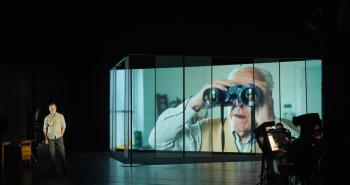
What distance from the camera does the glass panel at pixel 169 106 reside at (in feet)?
52.3

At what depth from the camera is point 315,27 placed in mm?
5855

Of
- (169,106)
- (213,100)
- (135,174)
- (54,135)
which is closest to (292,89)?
(213,100)

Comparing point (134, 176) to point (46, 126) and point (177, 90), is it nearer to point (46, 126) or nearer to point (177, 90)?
point (46, 126)

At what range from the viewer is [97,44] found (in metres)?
17.9

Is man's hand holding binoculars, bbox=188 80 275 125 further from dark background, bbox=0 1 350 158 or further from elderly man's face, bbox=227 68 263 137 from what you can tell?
dark background, bbox=0 1 350 158

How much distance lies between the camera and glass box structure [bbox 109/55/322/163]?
1605 cm

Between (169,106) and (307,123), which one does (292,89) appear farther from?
(307,123)

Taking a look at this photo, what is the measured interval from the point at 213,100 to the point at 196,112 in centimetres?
83

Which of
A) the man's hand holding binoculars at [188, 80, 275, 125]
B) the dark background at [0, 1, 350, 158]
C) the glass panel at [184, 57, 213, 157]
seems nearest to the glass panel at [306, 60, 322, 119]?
the dark background at [0, 1, 350, 158]

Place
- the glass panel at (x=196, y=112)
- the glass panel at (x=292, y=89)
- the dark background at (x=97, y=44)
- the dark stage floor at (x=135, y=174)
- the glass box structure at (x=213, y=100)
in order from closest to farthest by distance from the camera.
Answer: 1. the dark stage floor at (x=135, y=174)
2. the dark background at (x=97, y=44)
3. the glass panel at (x=196, y=112)
4. the glass box structure at (x=213, y=100)
5. the glass panel at (x=292, y=89)

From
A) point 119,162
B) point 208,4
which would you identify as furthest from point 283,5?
point 119,162

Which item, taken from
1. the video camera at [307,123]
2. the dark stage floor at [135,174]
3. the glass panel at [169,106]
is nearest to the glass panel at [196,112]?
the glass panel at [169,106]

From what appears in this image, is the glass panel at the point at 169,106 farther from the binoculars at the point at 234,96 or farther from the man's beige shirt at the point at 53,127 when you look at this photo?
the man's beige shirt at the point at 53,127

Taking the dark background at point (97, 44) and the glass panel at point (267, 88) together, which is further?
the glass panel at point (267, 88)
